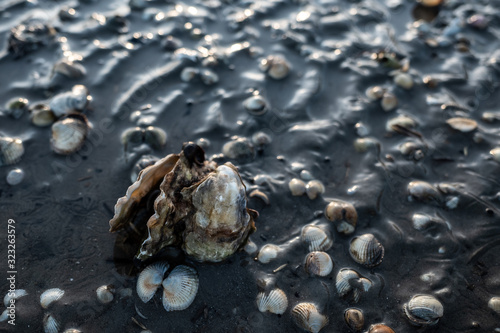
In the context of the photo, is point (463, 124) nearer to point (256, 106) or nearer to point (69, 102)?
point (256, 106)

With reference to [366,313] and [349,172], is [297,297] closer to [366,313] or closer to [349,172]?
[366,313]

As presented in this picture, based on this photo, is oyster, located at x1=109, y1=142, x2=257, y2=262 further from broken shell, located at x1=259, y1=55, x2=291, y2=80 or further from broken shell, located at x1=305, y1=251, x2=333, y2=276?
broken shell, located at x1=259, y1=55, x2=291, y2=80

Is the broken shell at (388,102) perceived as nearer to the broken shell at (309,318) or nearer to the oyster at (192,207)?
the oyster at (192,207)

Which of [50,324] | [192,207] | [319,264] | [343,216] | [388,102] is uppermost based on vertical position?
[192,207]

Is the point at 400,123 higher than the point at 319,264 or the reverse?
higher

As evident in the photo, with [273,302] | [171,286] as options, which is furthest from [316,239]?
[171,286]

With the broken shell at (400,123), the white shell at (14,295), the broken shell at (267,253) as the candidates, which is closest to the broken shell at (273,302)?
the broken shell at (267,253)

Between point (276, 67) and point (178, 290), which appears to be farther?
point (276, 67)

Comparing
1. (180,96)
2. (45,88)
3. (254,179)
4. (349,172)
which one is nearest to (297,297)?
(254,179)
